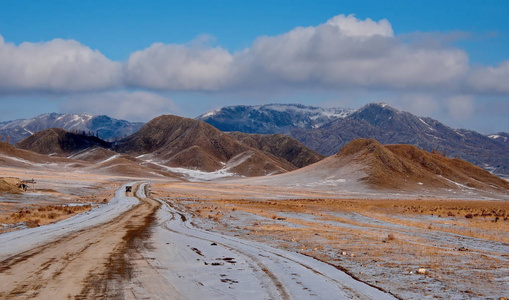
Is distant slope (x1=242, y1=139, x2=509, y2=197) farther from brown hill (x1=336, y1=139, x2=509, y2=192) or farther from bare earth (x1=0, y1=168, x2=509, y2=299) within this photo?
bare earth (x1=0, y1=168, x2=509, y2=299)

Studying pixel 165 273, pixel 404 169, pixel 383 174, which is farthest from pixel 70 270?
pixel 404 169

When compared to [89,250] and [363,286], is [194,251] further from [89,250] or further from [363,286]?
[363,286]

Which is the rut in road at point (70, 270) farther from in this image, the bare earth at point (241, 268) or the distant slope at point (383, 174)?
the distant slope at point (383, 174)

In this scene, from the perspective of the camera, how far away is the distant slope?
15812cm

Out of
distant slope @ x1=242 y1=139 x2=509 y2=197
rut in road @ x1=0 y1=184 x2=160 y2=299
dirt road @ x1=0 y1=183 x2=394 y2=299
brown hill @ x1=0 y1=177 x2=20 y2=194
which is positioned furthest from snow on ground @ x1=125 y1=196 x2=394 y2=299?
distant slope @ x1=242 y1=139 x2=509 y2=197

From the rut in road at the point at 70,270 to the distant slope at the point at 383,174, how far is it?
136066mm

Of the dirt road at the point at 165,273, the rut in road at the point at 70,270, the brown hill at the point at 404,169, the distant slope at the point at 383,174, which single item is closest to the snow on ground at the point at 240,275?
the dirt road at the point at 165,273

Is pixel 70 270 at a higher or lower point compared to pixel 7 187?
lower

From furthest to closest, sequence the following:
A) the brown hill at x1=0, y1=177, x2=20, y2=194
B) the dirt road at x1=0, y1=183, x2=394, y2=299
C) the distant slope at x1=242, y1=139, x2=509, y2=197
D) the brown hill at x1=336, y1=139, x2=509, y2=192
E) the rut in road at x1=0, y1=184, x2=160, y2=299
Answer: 1. the brown hill at x1=336, y1=139, x2=509, y2=192
2. the distant slope at x1=242, y1=139, x2=509, y2=197
3. the brown hill at x1=0, y1=177, x2=20, y2=194
4. the dirt road at x1=0, y1=183, x2=394, y2=299
5. the rut in road at x1=0, y1=184, x2=160, y2=299

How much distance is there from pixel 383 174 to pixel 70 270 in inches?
6238

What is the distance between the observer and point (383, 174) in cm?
16325

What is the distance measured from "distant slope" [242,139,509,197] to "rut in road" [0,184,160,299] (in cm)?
13607

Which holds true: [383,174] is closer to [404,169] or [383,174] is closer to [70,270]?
[404,169]

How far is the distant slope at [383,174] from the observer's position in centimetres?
15812
